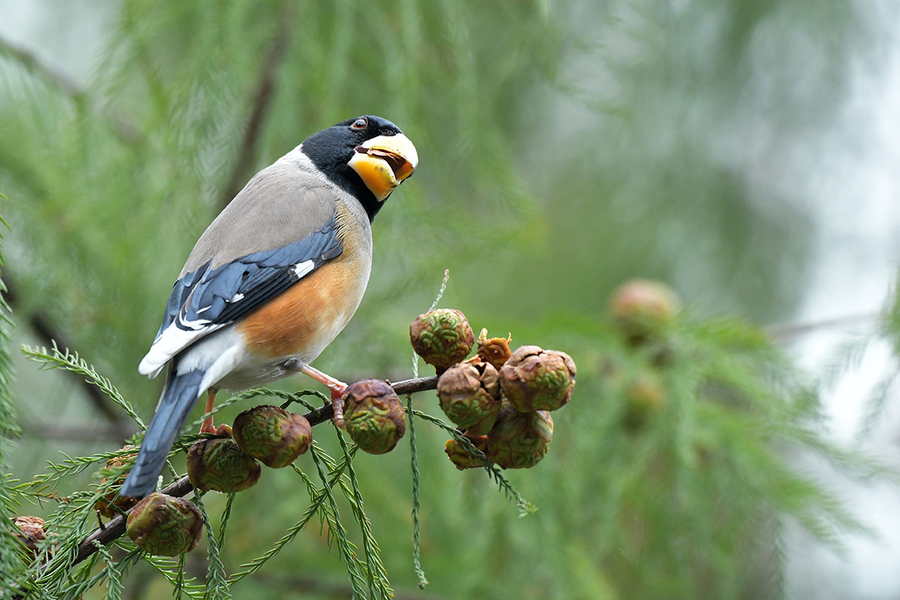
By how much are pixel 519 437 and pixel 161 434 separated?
764 mm

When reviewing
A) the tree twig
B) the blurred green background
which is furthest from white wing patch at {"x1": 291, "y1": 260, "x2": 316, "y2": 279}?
the tree twig

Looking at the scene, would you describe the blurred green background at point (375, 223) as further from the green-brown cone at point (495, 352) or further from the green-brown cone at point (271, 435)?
the green-brown cone at point (271, 435)

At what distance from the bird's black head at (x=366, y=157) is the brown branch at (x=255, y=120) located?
0.48 m

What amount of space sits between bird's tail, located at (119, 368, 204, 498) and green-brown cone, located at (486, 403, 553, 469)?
27.2 inches

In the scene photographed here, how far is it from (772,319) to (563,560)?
3.35m

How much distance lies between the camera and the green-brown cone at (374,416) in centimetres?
166

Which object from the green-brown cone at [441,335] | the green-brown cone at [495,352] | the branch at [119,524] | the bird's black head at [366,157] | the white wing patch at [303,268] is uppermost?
the bird's black head at [366,157]

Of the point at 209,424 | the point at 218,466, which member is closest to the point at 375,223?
the point at 209,424

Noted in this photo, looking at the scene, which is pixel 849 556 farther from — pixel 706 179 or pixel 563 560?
pixel 706 179

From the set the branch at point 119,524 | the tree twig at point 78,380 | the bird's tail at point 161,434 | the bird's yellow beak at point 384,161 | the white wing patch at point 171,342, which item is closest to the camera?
the bird's tail at point 161,434

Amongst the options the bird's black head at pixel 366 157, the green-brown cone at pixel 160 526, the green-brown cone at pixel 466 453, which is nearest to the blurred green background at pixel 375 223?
the bird's black head at pixel 366 157

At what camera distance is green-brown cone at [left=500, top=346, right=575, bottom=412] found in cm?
158

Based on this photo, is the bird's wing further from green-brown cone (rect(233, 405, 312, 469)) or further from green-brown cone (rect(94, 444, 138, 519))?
green-brown cone (rect(233, 405, 312, 469))

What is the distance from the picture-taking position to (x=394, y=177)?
289 centimetres
